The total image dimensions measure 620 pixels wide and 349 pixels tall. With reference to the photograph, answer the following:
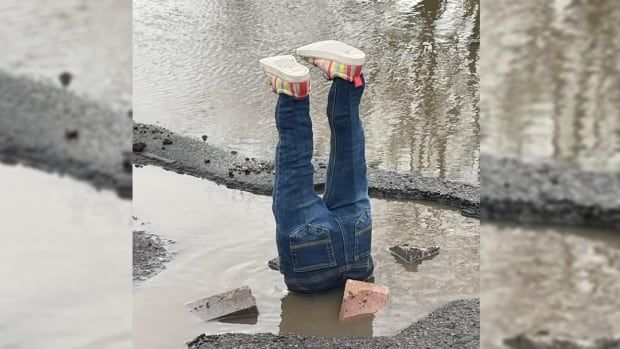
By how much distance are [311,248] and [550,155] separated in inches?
108

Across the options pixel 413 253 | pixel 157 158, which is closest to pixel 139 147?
pixel 157 158

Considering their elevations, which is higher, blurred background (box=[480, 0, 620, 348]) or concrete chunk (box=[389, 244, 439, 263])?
blurred background (box=[480, 0, 620, 348])

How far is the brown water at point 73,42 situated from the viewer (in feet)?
2.70

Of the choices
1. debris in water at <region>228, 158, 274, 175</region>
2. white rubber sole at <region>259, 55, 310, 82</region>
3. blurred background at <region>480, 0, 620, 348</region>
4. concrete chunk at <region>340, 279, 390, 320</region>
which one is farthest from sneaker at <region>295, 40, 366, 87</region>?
blurred background at <region>480, 0, 620, 348</region>

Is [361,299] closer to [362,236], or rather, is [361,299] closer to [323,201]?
[362,236]

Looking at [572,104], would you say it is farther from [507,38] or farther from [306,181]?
[306,181]

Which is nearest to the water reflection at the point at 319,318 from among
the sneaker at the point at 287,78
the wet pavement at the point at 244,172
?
the sneaker at the point at 287,78

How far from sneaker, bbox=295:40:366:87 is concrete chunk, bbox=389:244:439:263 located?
1.00m

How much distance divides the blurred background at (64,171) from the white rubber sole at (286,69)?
2.22 m

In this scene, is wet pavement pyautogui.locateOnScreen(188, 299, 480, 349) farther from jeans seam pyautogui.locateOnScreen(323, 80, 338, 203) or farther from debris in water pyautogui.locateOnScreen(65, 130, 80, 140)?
debris in water pyautogui.locateOnScreen(65, 130, 80, 140)

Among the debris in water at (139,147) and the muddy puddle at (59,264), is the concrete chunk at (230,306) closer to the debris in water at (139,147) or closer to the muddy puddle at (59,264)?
the muddy puddle at (59,264)

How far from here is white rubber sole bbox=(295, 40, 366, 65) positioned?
10.5ft

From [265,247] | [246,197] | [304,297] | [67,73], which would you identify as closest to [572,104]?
[67,73]

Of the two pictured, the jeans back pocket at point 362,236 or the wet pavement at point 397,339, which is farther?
the jeans back pocket at point 362,236
